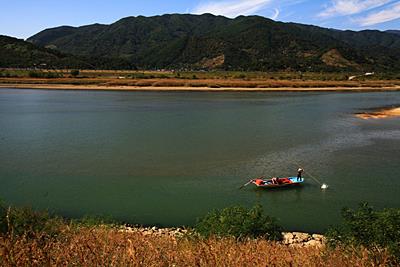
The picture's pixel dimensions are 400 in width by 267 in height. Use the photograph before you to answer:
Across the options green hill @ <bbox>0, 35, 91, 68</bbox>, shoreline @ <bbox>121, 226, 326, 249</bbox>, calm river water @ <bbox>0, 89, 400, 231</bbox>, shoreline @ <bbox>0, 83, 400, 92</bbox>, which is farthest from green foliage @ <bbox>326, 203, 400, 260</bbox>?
green hill @ <bbox>0, 35, 91, 68</bbox>

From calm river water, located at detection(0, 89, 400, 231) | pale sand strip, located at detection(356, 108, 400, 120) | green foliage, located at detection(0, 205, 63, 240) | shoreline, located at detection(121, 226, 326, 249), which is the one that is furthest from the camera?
pale sand strip, located at detection(356, 108, 400, 120)

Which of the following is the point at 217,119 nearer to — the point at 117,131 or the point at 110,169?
the point at 117,131

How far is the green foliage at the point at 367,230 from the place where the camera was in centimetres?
846

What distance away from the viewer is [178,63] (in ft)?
620

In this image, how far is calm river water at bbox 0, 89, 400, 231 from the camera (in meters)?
14.3

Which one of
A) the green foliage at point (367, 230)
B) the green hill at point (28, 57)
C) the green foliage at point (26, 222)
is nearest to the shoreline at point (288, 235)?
the green foliage at point (367, 230)

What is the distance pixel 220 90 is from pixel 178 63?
115 m

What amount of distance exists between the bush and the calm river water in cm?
247

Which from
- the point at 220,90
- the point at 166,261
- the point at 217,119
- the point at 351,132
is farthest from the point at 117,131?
the point at 220,90

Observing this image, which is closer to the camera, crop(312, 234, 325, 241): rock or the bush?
the bush

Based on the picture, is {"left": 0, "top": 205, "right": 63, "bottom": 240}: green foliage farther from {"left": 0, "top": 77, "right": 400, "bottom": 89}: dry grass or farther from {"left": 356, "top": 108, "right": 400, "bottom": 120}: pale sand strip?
{"left": 0, "top": 77, "right": 400, "bottom": 89}: dry grass

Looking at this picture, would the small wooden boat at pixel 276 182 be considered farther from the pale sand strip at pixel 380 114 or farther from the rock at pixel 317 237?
the pale sand strip at pixel 380 114

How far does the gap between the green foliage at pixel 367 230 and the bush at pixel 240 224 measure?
5.49 ft

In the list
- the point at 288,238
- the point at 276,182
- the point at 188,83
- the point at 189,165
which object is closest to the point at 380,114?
the point at 189,165
